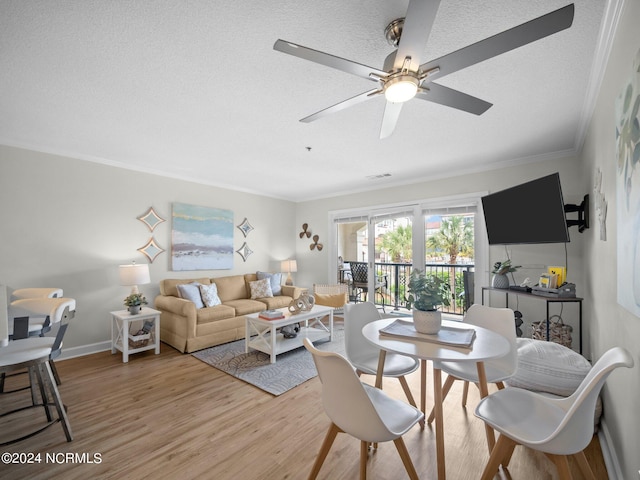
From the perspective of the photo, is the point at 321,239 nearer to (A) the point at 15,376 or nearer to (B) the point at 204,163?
(B) the point at 204,163

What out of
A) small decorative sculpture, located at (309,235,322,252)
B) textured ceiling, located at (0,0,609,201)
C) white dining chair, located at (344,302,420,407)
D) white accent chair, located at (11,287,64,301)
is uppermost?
textured ceiling, located at (0,0,609,201)

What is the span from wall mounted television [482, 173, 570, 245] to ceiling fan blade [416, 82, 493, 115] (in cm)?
141

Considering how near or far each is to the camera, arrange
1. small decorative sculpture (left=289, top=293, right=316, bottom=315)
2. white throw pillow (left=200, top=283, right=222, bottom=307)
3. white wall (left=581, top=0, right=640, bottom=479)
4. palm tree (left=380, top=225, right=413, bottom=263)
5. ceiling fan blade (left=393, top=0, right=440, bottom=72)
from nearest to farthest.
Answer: ceiling fan blade (left=393, top=0, right=440, bottom=72) → white wall (left=581, top=0, right=640, bottom=479) → small decorative sculpture (left=289, top=293, right=316, bottom=315) → white throw pillow (left=200, top=283, right=222, bottom=307) → palm tree (left=380, top=225, right=413, bottom=263)

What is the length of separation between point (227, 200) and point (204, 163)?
1.30m

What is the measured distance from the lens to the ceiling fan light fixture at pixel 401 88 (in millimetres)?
1446

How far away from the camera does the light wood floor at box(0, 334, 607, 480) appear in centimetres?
168

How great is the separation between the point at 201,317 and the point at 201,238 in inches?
60.5

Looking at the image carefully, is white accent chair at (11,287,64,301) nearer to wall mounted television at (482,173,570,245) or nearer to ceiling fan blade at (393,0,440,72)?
ceiling fan blade at (393,0,440,72)

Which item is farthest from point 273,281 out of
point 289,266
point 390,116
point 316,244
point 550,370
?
point 550,370

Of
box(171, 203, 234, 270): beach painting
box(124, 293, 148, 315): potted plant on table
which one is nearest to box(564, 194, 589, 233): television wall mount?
box(171, 203, 234, 270): beach painting

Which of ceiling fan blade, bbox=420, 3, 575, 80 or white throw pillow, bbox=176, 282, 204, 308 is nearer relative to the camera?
ceiling fan blade, bbox=420, 3, 575, 80

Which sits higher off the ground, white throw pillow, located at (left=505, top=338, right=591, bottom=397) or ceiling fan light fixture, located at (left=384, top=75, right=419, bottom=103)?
ceiling fan light fixture, located at (left=384, top=75, right=419, bottom=103)

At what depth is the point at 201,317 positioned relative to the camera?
12.1 feet

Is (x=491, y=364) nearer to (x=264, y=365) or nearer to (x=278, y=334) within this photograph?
(x=264, y=365)
